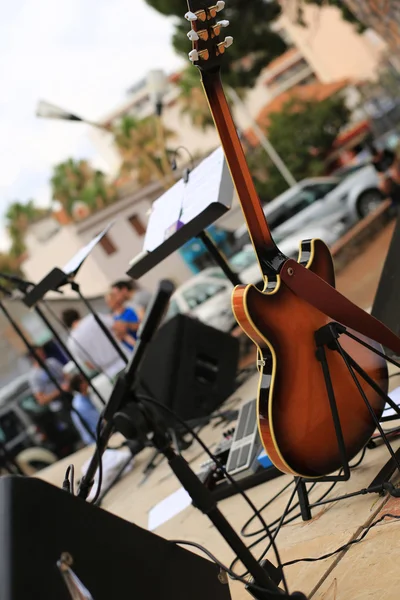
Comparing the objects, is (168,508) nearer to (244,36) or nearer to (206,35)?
(206,35)

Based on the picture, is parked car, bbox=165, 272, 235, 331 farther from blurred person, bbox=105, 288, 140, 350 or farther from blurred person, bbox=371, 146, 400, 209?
blurred person, bbox=105, 288, 140, 350

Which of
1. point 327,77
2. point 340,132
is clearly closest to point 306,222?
point 340,132

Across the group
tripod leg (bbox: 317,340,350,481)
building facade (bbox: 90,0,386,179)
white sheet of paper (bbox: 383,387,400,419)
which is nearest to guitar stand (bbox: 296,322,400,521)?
tripod leg (bbox: 317,340,350,481)

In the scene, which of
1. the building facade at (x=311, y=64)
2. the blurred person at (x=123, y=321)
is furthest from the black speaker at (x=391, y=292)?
the building facade at (x=311, y=64)

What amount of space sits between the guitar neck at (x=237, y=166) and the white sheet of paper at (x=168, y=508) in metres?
1.47

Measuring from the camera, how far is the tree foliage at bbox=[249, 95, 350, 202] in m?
34.1

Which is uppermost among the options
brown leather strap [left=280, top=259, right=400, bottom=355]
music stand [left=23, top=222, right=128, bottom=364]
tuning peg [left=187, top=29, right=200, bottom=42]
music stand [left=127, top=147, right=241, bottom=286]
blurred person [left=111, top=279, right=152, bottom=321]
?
tuning peg [left=187, top=29, right=200, bottom=42]

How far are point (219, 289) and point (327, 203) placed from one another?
157 inches

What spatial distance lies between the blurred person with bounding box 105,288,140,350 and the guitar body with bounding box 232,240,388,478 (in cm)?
365

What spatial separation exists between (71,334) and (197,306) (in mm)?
5471

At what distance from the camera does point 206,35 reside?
2.44m

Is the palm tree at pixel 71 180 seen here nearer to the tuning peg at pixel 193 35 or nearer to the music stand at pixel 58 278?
the music stand at pixel 58 278

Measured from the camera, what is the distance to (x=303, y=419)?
2.34 meters

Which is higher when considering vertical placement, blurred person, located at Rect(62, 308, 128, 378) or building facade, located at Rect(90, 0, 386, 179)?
building facade, located at Rect(90, 0, 386, 179)
